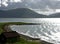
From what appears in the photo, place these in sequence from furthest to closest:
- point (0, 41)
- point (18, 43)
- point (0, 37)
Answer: point (0, 37)
point (0, 41)
point (18, 43)

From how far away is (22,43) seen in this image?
53.9 meters

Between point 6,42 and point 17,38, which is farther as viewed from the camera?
point 17,38

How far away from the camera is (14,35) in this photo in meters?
59.6

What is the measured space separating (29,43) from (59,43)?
9.82 metres

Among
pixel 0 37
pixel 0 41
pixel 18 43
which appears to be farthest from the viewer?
pixel 0 37

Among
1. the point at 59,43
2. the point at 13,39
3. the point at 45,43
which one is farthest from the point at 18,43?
the point at 59,43

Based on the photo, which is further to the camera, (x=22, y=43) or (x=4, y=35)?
(x=4, y=35)

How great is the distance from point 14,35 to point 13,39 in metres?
2.05

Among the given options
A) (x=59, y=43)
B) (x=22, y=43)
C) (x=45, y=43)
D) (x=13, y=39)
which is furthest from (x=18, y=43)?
(x=59, y=43)

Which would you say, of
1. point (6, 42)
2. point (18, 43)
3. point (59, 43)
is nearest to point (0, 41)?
point (6, 42)

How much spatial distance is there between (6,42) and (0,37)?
A: 656 cm

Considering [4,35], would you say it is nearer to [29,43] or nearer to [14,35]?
[14,35]

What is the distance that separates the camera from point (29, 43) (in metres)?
55.1

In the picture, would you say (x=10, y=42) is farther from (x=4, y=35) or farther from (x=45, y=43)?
(x=45, y=43)
